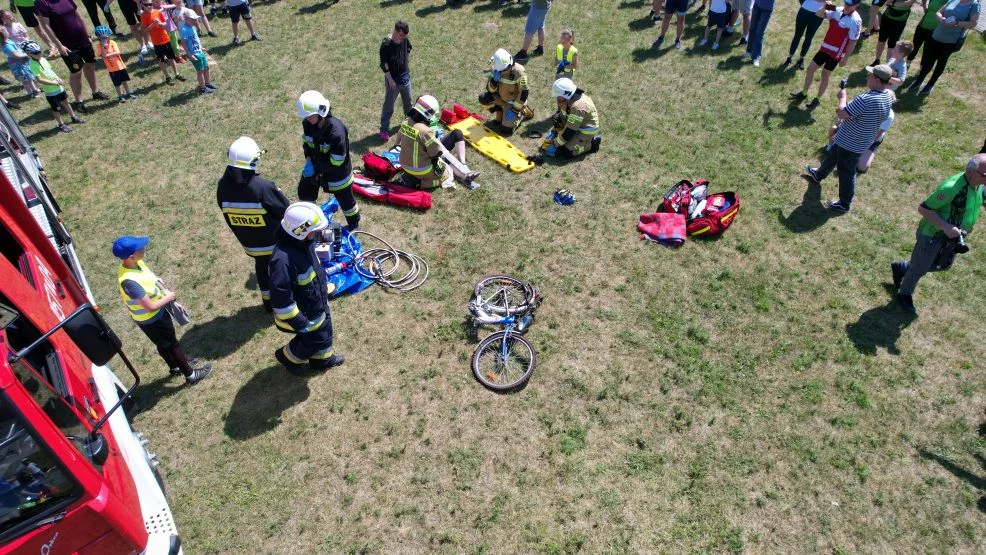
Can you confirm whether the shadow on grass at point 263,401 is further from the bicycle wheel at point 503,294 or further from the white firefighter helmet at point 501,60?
the white firefighter helmet at point 501,60

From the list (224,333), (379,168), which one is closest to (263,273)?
(224,333)

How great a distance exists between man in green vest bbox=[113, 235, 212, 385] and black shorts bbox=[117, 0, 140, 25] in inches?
506

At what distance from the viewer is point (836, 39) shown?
1205 cm

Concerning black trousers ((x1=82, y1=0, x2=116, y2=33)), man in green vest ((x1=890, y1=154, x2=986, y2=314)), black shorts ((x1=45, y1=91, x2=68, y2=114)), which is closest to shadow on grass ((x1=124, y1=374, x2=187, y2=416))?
black shorts ((x1=45, y1=91, x2=68, y2=114))

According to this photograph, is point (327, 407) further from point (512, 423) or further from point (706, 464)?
point (706, 464)

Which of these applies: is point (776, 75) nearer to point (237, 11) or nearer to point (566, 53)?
point (566, 53)

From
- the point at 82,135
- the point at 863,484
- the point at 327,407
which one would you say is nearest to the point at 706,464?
the point at 863,484

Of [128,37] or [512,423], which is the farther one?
[128,37]

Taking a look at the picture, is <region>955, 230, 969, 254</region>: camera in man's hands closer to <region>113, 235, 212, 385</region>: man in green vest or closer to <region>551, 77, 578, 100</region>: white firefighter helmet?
<region>551, 77, 578, 100</region>: white firefighter helmet

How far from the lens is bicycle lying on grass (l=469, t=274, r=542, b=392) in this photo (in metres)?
7.65

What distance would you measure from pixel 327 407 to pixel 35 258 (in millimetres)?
3452

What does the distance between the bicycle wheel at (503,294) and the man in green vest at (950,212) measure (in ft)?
17.9

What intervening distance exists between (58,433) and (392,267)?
559cm

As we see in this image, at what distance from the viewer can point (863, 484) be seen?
6.69m
